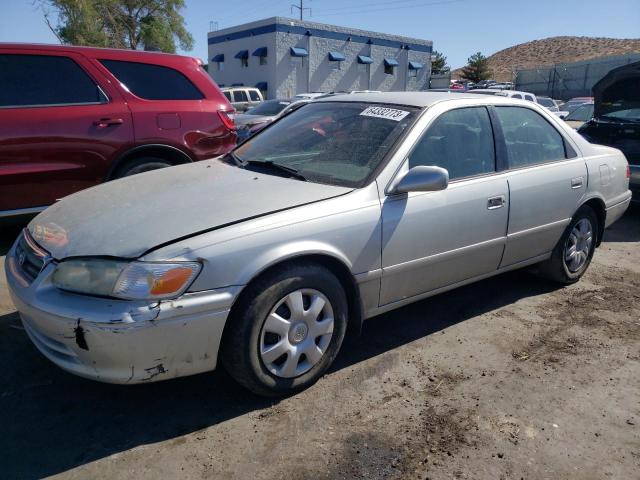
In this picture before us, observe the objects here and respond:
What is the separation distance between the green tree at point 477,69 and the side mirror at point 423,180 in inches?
2433

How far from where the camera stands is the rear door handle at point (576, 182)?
418 cm

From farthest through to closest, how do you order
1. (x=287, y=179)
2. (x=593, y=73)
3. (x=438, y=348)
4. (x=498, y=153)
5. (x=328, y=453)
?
(x=593, y=73), (x=498, y=153), (x=438, y=348), (x=287, y=179), (x=328, y=453)

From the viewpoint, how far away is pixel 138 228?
256 centimetres

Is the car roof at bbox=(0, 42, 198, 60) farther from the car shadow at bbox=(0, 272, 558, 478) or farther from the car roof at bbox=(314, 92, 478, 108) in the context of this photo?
the car shadow at bbox=(0, 272, 558, 478)

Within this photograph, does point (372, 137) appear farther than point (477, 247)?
No

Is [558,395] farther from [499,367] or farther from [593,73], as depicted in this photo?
[593,73]

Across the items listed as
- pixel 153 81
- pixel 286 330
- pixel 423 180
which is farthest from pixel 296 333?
pixel 153 81

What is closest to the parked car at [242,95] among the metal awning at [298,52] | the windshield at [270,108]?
the windshield at [270,108]

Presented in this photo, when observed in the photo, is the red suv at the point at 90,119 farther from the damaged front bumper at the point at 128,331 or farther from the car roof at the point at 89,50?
the damaged front bumper at the point at 128,331

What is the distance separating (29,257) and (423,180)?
2177 mm

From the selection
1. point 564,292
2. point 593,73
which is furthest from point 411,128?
point 593,73

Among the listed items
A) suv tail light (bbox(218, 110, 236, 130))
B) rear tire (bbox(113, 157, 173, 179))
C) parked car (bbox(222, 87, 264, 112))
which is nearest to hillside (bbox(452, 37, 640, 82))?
parked car (bbox(222, 87, 264, 112))

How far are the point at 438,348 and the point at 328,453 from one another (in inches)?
50.8

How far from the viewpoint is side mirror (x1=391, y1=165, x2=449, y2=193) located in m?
2.97
